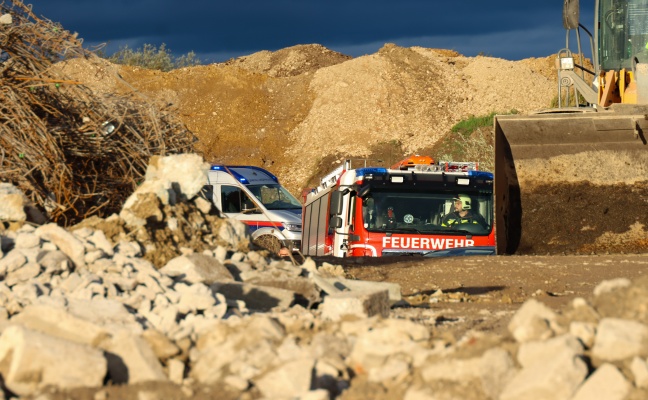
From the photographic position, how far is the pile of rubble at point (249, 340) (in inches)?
215

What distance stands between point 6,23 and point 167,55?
49728 millimetres

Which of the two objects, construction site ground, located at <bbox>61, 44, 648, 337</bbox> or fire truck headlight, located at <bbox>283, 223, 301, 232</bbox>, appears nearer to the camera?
fire truck headlight, located at <bbox>283, 223, 301, 232</bbox>

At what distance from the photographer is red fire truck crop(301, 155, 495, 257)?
17.3m

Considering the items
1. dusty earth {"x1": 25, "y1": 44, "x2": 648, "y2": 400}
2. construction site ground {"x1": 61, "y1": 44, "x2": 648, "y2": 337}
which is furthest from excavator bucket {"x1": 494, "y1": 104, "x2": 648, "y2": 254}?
construction site ground {"x1": 61, "y1": 44, "x2": 648, "y2": 337}

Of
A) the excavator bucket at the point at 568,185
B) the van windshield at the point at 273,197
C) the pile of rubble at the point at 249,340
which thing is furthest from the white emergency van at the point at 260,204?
the pile of rubble at the point at 249,340

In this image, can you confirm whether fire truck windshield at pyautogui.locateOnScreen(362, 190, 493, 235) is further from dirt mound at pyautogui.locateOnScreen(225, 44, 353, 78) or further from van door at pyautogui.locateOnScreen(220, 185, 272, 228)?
dirt mound at pyautogui.locateOnScreen(225, 44, 353, 78)

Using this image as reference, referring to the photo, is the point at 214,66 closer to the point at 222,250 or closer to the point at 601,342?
the point at 222,250

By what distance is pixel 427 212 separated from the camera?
57.4 feet

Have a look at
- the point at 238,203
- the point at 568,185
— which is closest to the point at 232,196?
the point at 238,203

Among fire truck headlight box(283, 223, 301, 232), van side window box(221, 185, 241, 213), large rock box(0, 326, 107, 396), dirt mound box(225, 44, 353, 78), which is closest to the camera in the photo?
large rock box(0, 326, 107, 396)

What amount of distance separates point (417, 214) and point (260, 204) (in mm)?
7145

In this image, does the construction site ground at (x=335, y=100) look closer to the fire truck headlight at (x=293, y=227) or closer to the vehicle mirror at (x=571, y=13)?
the fire truck headlight at (x=293, y=227)

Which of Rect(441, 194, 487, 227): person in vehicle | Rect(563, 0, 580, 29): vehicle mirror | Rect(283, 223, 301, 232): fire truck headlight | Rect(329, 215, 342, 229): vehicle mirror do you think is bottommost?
Rect(283, 223, 301, 232): fire truck headlight

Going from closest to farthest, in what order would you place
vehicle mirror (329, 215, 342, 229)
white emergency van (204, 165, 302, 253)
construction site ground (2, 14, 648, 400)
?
vehicle mirror (329, 215, 342, 229) < white emergency van (204, 165, 302, 253) < construction site ground (2, 14, 648, 400)
